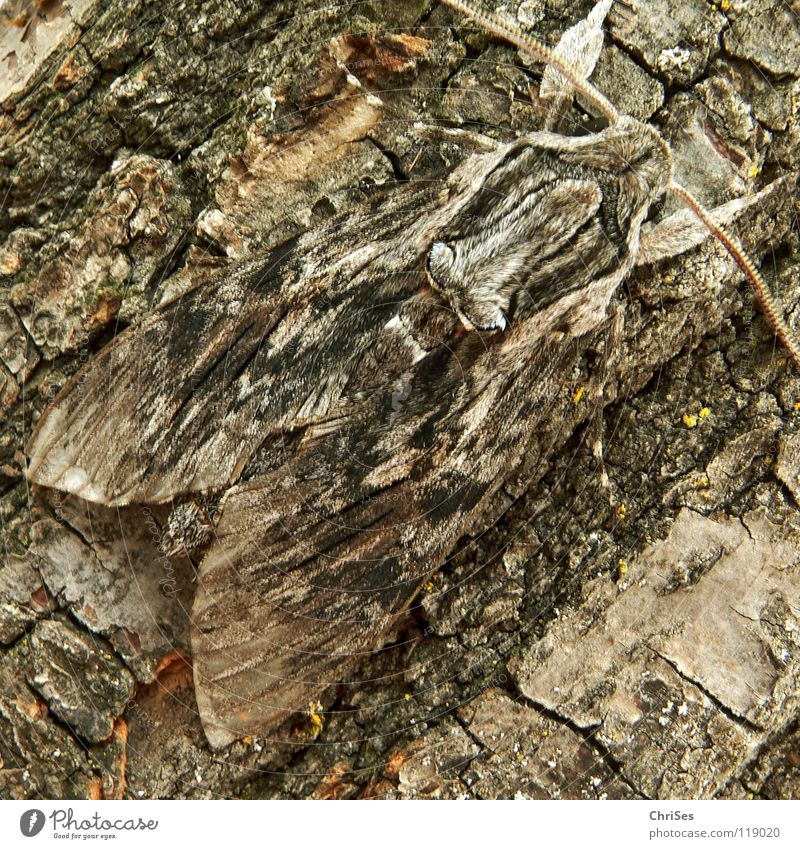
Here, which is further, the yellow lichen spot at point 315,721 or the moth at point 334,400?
the yellow lichen spot at point 315,721

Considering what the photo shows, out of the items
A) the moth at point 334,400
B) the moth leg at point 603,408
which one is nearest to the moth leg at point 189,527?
the moth at point 334,400

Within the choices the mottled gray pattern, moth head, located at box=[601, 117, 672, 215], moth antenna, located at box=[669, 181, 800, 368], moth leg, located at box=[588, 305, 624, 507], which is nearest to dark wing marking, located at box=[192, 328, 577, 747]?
the mottled gray pattern

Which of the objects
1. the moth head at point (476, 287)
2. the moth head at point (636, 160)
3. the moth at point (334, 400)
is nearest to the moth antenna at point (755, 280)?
the moth head at point (636, 160)

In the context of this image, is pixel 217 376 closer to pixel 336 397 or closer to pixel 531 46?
pixel 336 397

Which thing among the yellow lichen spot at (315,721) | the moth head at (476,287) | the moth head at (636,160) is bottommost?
the yellow lichen spot at (315,721)

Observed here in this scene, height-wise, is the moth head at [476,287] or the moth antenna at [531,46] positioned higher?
the moth antenna at [531,46]

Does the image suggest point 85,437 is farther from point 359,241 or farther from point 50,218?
point 359,241

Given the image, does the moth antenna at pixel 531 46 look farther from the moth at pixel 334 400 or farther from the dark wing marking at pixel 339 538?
the dark wing marking at pixel 339 538

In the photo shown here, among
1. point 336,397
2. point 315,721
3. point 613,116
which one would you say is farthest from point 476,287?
point 315,721
